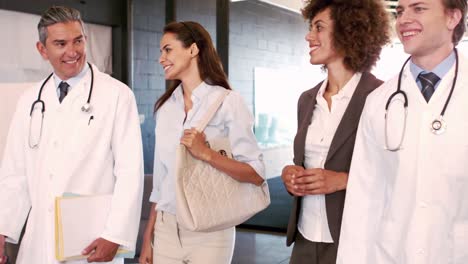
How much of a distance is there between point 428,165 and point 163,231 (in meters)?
1.02

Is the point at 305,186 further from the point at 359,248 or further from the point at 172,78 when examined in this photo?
the point at 172,78

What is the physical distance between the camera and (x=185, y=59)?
2.08 m

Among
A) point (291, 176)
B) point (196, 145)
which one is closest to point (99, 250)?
point (196, 145)

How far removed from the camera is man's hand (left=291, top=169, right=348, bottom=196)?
5.60 feet

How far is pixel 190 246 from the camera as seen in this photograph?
1928mm

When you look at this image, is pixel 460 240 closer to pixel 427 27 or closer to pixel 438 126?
pixel 438 126

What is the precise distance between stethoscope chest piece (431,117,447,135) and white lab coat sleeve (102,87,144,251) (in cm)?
107

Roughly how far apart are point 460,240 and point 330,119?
0.59 m

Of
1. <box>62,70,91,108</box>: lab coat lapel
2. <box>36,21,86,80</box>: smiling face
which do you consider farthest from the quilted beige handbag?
<box>36,21,86,80</box>: smiling face

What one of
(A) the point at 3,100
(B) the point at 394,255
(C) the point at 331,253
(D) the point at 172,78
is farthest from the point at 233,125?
(A) the point at 3,100

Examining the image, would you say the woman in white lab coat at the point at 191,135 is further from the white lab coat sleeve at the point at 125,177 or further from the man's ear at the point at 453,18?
the man's ear at the point at 453,18

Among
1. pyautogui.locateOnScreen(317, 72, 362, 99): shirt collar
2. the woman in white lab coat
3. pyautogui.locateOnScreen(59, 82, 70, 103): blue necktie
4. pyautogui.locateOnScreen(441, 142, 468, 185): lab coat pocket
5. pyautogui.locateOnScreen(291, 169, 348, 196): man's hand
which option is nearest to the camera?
pyautogui.locateOnScreen(441, 142, 468, 185): lab coat pocket

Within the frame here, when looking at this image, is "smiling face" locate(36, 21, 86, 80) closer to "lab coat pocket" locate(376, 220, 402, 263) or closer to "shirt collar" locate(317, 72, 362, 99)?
"shirt collar" locate(317, 72, 362, 99)

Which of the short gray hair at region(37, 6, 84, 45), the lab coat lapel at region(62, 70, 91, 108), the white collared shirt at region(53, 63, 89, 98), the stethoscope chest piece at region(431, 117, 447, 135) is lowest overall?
the stethoscope chest piece at region(431, 117, 447, 135)
